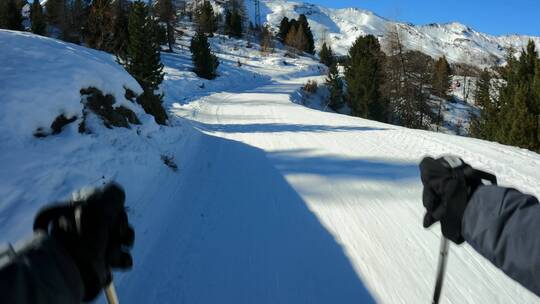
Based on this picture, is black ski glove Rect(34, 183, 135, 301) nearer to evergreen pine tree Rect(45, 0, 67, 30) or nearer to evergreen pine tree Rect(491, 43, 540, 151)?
evergreen pine tree Rect(491, 43, 540, 151)

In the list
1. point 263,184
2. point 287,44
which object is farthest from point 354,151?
point 287,44

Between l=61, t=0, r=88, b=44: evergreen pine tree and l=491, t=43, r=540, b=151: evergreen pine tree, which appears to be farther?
l=61, t=0, r=88, b=44: evergreen pine tree

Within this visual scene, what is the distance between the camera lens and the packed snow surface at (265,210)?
3.60 meters

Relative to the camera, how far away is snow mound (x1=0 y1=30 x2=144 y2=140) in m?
5.11

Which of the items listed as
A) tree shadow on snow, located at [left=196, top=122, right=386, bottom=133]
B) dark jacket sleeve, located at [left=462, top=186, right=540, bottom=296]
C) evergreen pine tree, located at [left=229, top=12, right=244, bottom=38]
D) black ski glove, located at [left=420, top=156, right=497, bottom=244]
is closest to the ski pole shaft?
black ski glove, located at [left=420, top=156, right=497, bottom=244]

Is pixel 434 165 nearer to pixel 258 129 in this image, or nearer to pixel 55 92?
pixel 55 92

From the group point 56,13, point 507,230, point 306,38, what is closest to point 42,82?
point 507,230

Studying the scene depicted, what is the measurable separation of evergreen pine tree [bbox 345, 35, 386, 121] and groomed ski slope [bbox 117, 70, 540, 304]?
1867cm

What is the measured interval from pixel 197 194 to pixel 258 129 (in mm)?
6128

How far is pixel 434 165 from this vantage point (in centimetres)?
187

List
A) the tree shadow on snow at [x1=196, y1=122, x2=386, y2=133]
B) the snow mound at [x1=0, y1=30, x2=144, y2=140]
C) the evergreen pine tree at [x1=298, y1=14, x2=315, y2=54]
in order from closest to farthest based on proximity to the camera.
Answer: the snow mound at [x1=0, y1=30, x2=144, y2=140] → the tree shadow on snow at [x1=196, y1=122, x2=386, y2=133] → the evergreen pine tree at [x1=298, y1=14, x2=315, y2=54]

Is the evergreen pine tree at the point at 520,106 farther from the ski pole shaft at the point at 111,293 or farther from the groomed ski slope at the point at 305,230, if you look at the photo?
the ski pole shaft at the point at 111,293

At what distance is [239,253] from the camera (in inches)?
168

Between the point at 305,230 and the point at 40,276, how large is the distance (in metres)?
3.81
